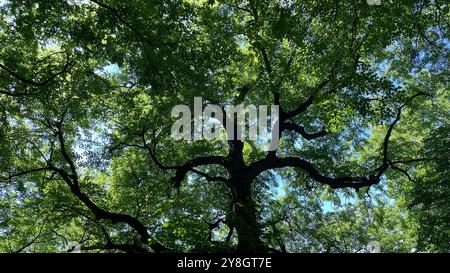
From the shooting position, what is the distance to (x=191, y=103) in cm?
1338

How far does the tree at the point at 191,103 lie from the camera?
Answer: 919cm

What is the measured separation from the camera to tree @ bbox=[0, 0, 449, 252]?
919 cm

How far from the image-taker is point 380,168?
1358 centimetres

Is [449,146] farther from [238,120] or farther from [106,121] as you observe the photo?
[106,121]

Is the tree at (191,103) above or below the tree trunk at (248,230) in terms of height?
above

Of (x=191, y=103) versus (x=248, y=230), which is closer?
(x=248, y=230)

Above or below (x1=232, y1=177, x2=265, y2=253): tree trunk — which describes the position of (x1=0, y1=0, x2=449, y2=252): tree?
above

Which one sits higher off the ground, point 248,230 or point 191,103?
point 191,103
